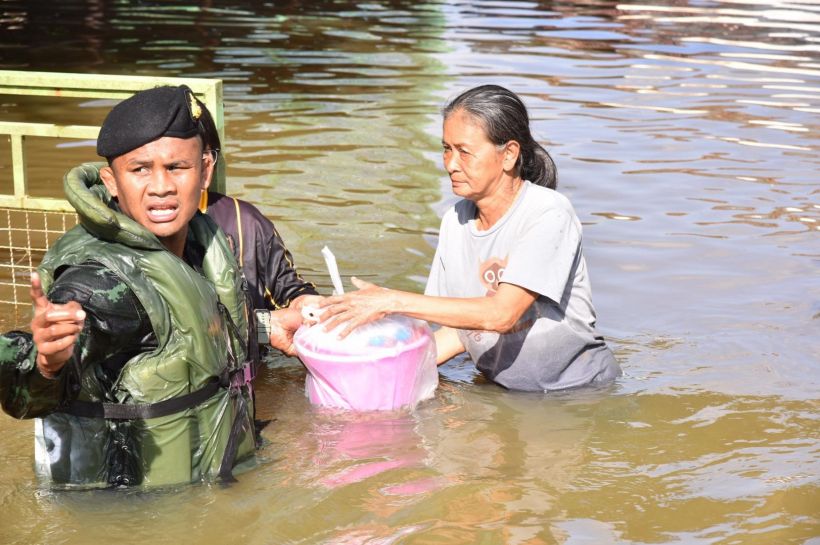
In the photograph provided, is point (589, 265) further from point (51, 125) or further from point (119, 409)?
point (119, 409)

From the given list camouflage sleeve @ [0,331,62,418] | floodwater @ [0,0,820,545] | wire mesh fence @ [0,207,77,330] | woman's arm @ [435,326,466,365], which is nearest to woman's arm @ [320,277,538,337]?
floodwater @ [0,0,820,545]

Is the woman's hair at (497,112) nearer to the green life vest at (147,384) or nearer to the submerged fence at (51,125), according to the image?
the submerged fence at (51,125)

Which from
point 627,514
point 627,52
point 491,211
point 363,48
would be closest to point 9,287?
point 491,211

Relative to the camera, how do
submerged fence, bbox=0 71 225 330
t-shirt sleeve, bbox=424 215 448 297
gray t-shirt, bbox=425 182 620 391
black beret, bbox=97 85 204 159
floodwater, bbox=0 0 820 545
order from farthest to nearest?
submerged fence, bbox=0 71 225 330 < t-shirt sleeve, bbox=424 215 448 297 < gray t-shirt, bbox=425 182 620 391 < floodwater, bbox=0 0 820 545 < black beret, bbox=97 85 204 159

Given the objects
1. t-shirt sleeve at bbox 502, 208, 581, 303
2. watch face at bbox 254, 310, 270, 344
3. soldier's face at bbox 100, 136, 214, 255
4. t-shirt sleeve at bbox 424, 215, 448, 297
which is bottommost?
watch face at bbox 254, 310, 270, 344

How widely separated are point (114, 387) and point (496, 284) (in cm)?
195

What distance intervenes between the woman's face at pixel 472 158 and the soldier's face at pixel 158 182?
1.38 m

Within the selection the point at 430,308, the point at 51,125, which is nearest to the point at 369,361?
the point at 430,308

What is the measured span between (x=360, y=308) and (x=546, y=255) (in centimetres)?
85

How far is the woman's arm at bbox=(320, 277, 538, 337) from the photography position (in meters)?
4.53

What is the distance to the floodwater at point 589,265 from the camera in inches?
161

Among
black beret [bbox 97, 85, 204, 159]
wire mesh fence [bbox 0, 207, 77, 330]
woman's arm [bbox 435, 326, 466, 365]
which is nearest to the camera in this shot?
black beret [bbox 97, 85, 204, 159]

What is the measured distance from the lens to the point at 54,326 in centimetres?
294

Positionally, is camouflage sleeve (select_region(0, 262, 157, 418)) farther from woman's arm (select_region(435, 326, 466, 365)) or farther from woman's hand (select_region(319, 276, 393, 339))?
woman's arm (select_region(435, 326, 466, 365))
